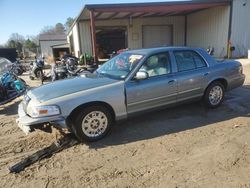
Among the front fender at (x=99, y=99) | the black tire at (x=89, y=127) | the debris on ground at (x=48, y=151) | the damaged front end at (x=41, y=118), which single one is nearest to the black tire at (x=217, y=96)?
the front fender at (x=99, y=99)

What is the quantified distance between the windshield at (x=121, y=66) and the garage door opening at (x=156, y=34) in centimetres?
1758

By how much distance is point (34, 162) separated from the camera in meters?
3.58

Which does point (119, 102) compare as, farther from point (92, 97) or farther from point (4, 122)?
point (4, 122)

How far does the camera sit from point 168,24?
22188mm

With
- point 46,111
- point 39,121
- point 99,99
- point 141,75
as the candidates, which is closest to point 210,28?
point 141,75

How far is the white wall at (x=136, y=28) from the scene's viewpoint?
20047 millimetres

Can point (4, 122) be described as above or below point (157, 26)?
below

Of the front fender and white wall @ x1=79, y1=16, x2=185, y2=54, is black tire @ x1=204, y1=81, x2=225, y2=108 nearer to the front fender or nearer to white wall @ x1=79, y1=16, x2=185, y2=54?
the front fender

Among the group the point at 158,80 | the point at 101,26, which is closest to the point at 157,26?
the point at 101,26

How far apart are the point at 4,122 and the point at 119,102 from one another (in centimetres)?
311

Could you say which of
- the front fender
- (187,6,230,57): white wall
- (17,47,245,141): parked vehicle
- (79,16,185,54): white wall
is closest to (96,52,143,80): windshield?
(17,47,245,141): parked vehicle

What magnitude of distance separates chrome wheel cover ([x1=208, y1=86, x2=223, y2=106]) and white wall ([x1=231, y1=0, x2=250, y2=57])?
42.3 ft

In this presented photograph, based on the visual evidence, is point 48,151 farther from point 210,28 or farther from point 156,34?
point 156,34

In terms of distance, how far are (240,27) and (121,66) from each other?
49.1ft
